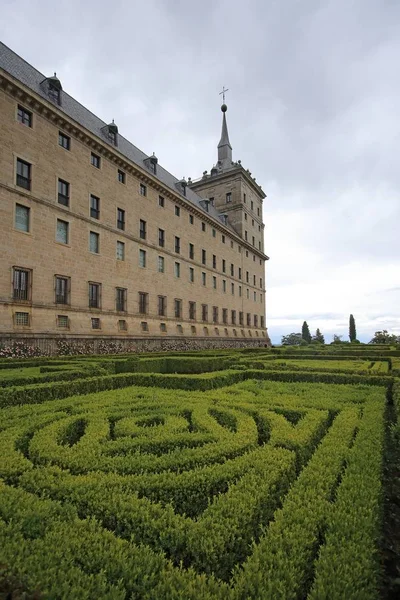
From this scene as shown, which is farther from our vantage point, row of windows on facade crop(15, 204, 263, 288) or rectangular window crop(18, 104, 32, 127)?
rectangular window crop(18, 104, 32, 127)

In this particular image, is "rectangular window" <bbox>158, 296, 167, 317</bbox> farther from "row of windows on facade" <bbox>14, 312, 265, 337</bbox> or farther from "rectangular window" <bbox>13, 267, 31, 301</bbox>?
"rectangular window" <bbox>13, 267, 31, 301</bbox>

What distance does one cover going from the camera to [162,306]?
31.4m

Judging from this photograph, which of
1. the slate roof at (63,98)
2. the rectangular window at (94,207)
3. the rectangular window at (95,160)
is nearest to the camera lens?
the slate roof at (63,98)

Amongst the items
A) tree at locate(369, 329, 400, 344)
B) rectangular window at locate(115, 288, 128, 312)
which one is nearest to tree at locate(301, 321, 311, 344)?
tree at locate(369, 329, 400, 344)

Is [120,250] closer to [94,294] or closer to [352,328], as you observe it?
[94,294]

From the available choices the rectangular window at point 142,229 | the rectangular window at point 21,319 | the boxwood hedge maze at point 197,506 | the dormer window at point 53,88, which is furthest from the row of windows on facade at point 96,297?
the boxwood hedge maze at point 197,506

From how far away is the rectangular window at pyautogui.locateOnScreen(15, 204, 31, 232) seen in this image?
1938cm

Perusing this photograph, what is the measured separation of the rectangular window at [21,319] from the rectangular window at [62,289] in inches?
95.4

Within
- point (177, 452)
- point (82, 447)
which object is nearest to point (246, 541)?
point (177, 452)

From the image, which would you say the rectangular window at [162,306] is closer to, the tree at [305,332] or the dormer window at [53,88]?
the dormer window at [53,88]

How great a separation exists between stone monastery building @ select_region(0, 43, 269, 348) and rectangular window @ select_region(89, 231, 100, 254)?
2.9 inches

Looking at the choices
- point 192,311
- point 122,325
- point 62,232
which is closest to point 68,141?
point 62,232

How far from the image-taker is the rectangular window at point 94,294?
78.3ft

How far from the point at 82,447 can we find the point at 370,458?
127 inches
